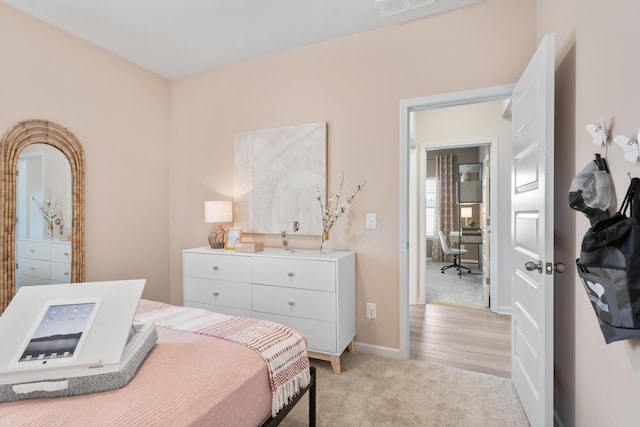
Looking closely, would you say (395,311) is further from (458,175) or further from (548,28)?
(458,175)

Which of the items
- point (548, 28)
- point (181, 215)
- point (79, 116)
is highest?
point (548, 28)

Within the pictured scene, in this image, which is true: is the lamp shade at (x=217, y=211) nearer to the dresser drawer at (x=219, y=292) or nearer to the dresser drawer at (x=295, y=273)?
the dresser drawer at (x=219, y=292)

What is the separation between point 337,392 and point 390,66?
2.55 m

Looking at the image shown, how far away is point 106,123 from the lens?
3.06m

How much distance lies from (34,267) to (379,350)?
2.93 m

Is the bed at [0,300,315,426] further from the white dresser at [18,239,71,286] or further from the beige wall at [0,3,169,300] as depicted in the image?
the beige wall at [0,3,169,300]

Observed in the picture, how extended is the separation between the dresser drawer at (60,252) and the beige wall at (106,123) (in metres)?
0.17

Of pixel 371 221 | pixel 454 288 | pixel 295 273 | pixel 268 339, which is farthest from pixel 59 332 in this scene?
pixel 454 288

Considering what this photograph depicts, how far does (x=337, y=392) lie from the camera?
2.11 meters

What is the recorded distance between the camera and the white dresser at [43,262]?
2484 mm

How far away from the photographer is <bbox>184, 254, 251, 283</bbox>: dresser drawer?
8.79 ft

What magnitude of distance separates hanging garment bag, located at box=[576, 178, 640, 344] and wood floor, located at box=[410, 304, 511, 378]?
1.63m

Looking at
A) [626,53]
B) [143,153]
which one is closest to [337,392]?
[626,53]

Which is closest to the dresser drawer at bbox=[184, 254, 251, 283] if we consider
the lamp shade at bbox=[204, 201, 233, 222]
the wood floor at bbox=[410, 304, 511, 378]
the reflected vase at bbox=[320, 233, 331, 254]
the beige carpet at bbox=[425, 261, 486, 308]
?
the lamp shade at bbox=[204, 201, 233, 222]
